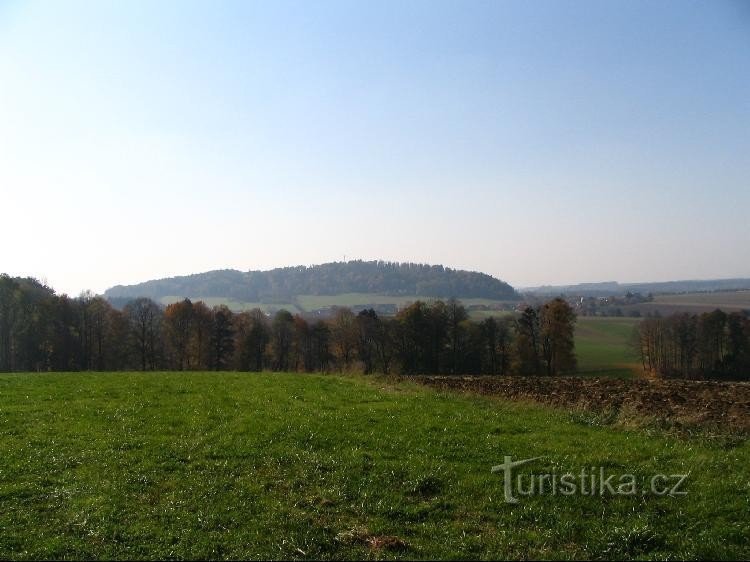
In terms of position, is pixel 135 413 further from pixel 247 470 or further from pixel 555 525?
pixel 555 525

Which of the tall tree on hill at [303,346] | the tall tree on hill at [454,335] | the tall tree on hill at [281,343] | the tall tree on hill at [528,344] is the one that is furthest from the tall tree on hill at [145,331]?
the tall tree on hill at [528,344]

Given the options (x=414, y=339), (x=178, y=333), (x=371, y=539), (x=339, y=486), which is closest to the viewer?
(x=371, y=539)

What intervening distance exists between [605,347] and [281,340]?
52392 mm

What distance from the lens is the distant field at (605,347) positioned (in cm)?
6406

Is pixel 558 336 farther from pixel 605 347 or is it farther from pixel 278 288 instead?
pixel 278 288

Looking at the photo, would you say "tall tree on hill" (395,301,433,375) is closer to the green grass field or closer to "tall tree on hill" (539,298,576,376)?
"tall tree on hill" (539,298,576,376)

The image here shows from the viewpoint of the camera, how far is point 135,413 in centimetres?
1542

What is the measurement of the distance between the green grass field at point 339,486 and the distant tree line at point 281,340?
4347cm

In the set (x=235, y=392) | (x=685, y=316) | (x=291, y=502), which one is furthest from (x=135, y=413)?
(x=685, y=316)

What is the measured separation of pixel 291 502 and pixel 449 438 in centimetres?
477

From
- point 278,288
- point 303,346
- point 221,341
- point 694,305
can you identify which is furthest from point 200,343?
point 278,288

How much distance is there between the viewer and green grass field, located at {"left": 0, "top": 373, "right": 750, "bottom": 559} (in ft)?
23.6

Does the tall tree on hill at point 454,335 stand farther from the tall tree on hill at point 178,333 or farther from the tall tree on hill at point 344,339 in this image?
the tall tree on hill at point 178,333

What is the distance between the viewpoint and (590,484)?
911 centimetres
